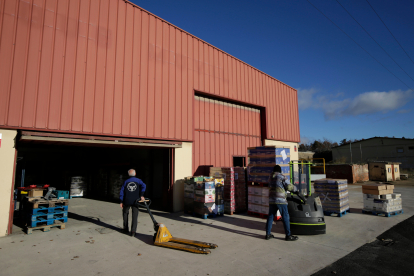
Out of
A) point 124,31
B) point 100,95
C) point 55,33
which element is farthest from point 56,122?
point 124,31

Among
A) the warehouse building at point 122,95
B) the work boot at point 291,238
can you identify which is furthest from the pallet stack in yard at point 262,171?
the warehouse building at point 122,95

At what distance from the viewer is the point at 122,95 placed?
30.6ft

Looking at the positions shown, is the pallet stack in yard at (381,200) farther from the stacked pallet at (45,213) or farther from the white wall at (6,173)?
the white wall at (6,173)

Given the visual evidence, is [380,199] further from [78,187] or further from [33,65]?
[78,187]

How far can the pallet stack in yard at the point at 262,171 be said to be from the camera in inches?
338

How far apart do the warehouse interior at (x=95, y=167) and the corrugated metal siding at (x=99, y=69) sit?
370 cm

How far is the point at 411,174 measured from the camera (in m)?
28.3

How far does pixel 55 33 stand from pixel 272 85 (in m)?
13.1

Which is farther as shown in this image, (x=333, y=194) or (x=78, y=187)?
(x=78, y=187)

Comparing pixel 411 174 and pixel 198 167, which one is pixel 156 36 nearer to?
pixel 198 167

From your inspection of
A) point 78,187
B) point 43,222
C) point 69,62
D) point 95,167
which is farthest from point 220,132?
point 78,187

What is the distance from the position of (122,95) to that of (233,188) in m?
5.78

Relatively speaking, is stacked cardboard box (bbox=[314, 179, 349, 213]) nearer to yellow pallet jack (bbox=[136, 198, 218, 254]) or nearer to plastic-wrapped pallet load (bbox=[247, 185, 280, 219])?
plastic-wrapped pallet load (bbox=[247, 185, 280, 219])

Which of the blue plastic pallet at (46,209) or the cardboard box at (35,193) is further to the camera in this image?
the cardboard box at (35,193)
